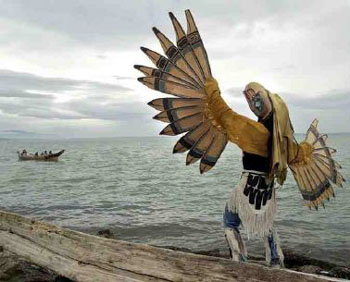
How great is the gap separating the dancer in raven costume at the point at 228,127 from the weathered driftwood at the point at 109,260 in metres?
0.46

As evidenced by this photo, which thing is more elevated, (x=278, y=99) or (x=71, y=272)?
(x=278, y=99)

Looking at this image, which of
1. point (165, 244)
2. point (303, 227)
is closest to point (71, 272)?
point (165, 244)

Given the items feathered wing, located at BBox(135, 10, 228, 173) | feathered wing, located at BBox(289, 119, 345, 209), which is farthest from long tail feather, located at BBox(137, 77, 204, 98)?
feathered wing, located at BBox(289, 119, 345, 209)

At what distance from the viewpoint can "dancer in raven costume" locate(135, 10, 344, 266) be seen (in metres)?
4.24

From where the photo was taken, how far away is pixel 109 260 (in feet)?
16.6

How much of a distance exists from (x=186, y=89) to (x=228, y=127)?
0.57m

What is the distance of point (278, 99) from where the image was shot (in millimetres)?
4422

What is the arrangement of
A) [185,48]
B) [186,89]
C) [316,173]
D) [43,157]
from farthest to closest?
1. [43,157]
2. [316,173]
3. [186,89]
4. [185,48]

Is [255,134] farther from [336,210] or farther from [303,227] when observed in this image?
[336,210]

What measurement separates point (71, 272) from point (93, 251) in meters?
0.51

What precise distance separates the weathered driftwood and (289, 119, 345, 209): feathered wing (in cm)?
133

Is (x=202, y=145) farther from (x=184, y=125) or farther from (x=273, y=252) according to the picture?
(x=273, y=252)

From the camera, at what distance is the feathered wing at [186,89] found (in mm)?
4203

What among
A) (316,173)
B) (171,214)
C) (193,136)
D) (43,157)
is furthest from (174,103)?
(43,157)
